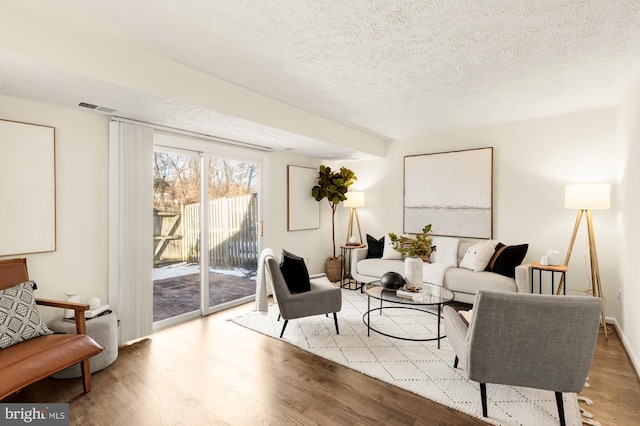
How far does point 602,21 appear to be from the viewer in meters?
2.05

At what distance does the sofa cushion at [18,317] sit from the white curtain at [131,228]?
0.79m

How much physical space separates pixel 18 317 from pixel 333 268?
438 centimetres

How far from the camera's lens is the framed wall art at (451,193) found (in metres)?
4.69

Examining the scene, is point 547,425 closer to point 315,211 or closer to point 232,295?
point 232,295

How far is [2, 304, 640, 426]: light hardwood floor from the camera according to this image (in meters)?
2.09

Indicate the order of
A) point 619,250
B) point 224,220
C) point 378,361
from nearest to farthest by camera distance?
point 378,361
point 619,250
point 224,220

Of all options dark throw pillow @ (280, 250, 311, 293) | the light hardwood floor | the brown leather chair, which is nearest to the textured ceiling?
the brown leather chair

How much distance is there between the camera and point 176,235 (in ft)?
12.6

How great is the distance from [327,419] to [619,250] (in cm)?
386

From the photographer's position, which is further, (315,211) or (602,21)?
(315,211)

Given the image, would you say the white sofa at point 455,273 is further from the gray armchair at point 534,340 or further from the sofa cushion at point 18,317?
the sofa cushion at point 18,317

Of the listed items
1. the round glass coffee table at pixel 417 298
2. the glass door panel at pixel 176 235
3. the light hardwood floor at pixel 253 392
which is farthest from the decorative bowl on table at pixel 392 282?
the glass door panel at pixel 176 235

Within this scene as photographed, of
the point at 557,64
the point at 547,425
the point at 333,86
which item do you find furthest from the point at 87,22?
the point at 547,425

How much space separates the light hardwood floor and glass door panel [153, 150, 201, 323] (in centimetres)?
80
